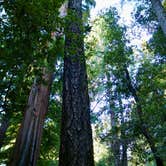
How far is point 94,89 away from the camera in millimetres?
17859

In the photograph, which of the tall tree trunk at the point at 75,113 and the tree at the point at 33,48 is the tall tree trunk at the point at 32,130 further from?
the tall tree trunk at the point at 75,113

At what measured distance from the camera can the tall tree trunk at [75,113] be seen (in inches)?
155

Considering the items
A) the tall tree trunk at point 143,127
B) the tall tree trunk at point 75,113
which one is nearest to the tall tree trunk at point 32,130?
the tall tree trunk at point 75,113

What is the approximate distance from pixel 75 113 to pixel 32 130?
1.22 m

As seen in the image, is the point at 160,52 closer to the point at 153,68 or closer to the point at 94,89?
the point at 153,68

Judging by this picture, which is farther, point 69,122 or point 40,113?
point 40,113

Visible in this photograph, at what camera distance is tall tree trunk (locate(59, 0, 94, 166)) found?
393 cm

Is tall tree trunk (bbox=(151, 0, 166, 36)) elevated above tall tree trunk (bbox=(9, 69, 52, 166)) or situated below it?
above

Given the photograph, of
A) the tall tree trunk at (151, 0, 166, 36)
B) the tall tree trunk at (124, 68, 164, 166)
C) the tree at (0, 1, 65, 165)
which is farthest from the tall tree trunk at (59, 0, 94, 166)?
the tall tree trunk at (124, 68, 164, 166)

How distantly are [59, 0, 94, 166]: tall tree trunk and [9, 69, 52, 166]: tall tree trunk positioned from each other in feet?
1.63

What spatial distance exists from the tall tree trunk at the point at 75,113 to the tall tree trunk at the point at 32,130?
0.50 metres

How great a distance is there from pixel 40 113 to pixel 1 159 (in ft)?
19.7

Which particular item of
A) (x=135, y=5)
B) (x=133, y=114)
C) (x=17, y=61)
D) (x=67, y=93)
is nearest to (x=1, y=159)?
(x=133, y=114)

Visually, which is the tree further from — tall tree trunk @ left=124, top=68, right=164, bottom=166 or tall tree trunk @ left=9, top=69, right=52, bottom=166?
tall tree trunk @ left=124, top=68, right=164, bottom=166
